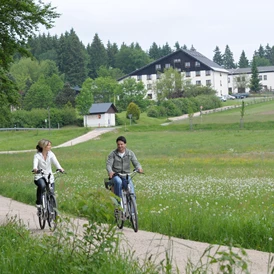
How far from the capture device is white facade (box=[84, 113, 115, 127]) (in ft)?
313

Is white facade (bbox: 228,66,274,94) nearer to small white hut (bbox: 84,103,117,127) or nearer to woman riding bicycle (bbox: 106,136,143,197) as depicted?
small white hut (bbox: 84,103,117,127)

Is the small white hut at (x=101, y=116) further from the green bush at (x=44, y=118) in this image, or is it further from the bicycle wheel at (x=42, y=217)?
the bicycle wheel at (x=42, y=217)

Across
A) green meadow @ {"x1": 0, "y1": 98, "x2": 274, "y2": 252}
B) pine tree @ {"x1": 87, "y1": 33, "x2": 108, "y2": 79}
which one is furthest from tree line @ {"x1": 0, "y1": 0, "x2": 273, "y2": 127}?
green meadow @ {"x1": 0, "y1": 98, "x2": 274, "y2": 252}

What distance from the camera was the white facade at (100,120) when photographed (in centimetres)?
9544

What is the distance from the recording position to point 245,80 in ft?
518

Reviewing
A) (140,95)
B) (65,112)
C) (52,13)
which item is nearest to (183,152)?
(52,13)

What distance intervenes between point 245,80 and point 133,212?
150 m

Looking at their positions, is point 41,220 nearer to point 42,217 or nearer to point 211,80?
point 42,217

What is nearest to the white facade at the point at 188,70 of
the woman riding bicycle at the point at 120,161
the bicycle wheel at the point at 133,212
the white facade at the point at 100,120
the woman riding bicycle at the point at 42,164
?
the white facade at the point at 100,120

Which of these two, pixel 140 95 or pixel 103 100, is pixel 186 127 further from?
pixel 103 100

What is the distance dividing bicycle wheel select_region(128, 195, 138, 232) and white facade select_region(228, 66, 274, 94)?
149 m

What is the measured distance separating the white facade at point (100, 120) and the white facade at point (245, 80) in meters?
69.6

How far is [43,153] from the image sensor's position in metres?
12.9

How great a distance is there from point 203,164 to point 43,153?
79.7 feet
